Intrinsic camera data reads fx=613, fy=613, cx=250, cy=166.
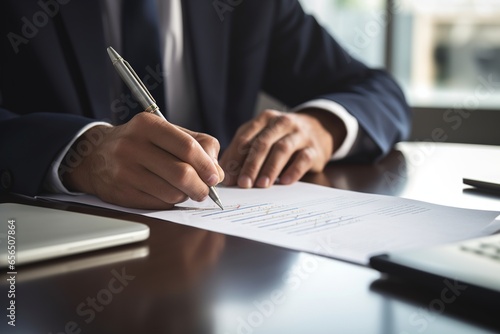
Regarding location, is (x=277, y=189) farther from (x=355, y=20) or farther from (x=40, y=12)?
(x=355, y=20)

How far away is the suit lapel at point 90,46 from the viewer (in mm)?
1231

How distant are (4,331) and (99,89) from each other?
94 cm

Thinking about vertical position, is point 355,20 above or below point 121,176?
below

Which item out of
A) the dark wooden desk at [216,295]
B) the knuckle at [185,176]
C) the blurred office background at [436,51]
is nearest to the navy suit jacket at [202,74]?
the knuckle at [185,176]

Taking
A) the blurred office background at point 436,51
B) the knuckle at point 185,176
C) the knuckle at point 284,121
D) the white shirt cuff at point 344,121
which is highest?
the knuckle at point 185,176

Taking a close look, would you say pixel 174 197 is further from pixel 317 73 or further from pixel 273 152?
pixel 317 73

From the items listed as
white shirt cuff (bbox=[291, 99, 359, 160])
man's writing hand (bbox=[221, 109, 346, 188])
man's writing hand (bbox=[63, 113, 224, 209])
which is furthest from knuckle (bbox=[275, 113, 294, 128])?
man's writing hand (bbox=[63, 113, 224, 209])

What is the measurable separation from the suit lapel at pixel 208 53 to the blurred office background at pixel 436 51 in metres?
1.69

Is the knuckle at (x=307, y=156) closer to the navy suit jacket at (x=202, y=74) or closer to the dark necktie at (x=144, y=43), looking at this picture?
the navy suit jacket at (x=202, y=74)

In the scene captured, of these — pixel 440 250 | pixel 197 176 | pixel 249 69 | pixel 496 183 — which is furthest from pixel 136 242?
pixel 249 69

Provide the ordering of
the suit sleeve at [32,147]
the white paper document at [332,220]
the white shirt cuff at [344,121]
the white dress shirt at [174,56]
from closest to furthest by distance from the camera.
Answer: the white paper document at [332,220] < the suit sleeve at [32,147] < the white shirt cuff at [344,121] < the white dress shirt at [174,56]

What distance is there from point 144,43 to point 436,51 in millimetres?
2266

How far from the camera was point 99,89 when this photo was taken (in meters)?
1.28

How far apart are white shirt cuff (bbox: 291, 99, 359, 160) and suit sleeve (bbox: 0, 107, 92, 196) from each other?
0.53 meters
